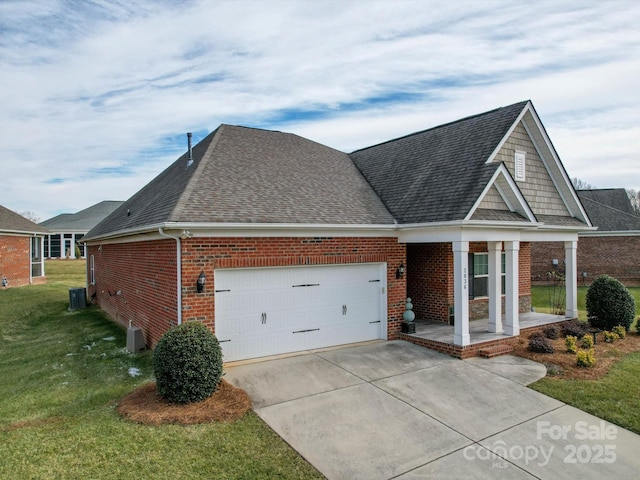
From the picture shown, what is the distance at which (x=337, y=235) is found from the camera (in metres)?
10.0

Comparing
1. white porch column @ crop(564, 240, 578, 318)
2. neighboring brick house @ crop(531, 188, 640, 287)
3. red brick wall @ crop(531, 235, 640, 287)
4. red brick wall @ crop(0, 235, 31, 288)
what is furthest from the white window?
red brick wall @ crop(0, 235, 31, 288)

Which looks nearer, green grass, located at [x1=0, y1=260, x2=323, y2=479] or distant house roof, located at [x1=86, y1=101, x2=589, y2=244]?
green grass, located at [x1=0, y1=260, x2=323, y2=479]

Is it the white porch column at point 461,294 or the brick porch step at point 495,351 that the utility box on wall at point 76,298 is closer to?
the white porch column at point 461,294

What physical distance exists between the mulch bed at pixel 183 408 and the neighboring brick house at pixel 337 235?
177cm

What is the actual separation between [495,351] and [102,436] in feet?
27.2

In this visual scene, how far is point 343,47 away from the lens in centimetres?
1199

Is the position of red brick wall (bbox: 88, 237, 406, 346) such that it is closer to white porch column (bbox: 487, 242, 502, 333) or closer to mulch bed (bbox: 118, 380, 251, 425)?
mulch bed (bbox: 118, 380, 251, 425)

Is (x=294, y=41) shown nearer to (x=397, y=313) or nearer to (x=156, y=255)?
(x=156, y=255)

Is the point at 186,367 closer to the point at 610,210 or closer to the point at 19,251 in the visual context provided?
the point at 19,251

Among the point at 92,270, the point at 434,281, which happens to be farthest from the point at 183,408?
the point at 92,270

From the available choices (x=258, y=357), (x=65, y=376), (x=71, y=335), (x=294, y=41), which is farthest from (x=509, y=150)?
(x=71, y=335)

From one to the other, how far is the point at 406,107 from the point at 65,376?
17.9 metres

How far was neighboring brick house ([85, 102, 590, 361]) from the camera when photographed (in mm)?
8609

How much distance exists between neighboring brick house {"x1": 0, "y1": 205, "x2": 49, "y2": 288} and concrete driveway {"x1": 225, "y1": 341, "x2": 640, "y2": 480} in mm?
21135
